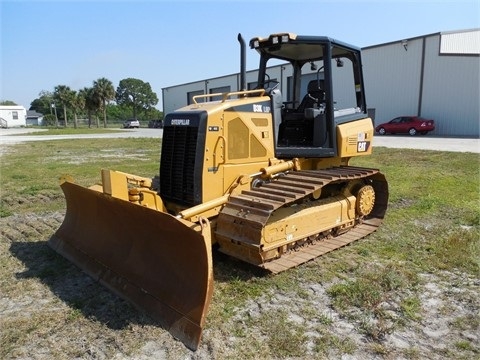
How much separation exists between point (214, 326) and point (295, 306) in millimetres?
856

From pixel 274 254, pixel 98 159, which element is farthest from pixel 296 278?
pixel 98 159

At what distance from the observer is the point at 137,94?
104500mm

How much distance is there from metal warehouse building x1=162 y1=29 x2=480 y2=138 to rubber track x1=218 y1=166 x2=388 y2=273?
21425 millimetres

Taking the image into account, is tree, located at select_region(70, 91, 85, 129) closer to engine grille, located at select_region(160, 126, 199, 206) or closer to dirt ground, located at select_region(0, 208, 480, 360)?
engine grille, located at select_region(160, 126, 199, 206)

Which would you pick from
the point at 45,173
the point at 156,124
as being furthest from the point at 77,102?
the point at 45,173

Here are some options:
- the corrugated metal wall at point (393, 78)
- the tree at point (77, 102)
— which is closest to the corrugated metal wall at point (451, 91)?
the corrugated metal wall at point (393, 78)

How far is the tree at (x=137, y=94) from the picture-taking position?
103312 mm

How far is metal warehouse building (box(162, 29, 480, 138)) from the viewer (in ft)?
88.3

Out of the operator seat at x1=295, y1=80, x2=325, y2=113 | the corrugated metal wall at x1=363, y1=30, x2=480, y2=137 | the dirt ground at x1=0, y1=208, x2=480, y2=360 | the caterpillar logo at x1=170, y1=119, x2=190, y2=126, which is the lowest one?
the dirt ground at x1=0, y1=208, x2=480, y2=360

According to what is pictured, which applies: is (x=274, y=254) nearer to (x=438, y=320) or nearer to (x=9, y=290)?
(x=438, y=320)

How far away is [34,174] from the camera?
11.6 metres

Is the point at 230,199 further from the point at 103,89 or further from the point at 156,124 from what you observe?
the point at 103,89

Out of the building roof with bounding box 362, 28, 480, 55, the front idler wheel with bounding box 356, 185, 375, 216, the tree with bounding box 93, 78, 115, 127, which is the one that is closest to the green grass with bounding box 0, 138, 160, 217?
the front idler wheel with bounding box 356, 185, 375, 216

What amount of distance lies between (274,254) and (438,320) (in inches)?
72.0
